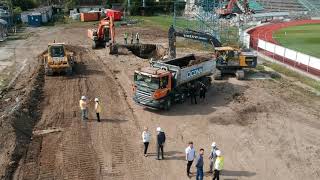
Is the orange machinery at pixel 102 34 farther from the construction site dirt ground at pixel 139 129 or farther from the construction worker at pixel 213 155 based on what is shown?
the construction worker at pixel 213 155

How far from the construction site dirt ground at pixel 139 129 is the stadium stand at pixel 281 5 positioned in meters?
48.7

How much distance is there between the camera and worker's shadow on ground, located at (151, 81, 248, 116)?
2650cm

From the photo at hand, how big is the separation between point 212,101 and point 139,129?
22.8ft

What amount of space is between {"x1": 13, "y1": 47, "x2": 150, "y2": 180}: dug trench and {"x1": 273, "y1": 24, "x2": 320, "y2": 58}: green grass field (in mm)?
22893

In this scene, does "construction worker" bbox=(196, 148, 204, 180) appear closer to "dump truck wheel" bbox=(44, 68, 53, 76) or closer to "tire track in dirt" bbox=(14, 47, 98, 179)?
"tire track in dirt" bbox=(14, 47, 98, 179)

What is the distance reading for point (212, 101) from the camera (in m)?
28.6

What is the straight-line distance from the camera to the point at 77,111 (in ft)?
84.7

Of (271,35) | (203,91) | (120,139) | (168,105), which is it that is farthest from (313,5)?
(120,139)

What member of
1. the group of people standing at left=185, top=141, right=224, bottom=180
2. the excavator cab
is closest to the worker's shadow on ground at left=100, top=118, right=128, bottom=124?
the group of people standing at left=185, top=141, right=224, bottom=180

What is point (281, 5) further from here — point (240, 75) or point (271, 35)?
point (240, 75)

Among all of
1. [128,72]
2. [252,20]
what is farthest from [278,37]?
[128,72]

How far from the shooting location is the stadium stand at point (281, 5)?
258 feet

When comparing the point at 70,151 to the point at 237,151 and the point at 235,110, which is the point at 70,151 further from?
the point at 235,110

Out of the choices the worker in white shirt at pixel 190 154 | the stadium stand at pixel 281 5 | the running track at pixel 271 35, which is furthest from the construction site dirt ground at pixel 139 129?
the stadium stand at pixel 281 5
